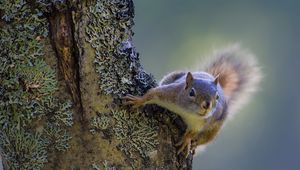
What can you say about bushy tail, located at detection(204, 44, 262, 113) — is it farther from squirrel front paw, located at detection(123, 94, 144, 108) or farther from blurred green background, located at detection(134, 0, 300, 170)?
blurred green background, located at detection(134, 0, 300, 170)

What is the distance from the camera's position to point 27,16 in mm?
1954

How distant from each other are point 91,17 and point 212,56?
1.06 meters

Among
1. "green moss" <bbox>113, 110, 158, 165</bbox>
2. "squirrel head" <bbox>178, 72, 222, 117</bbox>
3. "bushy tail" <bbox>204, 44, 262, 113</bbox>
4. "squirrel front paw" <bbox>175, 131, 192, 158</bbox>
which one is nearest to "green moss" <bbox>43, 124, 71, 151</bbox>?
"green moss" <bbox>113, 110, 158, 165</bbox>

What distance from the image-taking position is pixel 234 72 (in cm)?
301

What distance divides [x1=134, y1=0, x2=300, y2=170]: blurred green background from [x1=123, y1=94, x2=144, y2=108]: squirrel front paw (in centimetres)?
461

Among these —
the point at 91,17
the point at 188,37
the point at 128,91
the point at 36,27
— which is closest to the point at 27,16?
the point at 36,27

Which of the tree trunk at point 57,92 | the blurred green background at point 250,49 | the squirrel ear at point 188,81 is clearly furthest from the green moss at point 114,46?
the blurred green background at point 250,49

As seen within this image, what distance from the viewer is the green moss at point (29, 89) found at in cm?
195

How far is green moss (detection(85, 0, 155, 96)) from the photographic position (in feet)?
6.54

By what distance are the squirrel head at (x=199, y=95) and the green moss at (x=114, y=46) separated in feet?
1.26

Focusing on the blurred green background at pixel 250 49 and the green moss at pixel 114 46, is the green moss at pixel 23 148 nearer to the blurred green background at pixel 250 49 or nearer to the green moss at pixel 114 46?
the green moss at pixel 114 46

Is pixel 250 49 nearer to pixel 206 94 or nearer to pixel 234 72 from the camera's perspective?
pixel 234 72

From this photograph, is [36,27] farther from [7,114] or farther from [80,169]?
[80,169]

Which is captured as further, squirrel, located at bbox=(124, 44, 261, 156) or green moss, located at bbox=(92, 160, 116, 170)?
squirrel, located at bbox=(124, 44, 261, 156)
